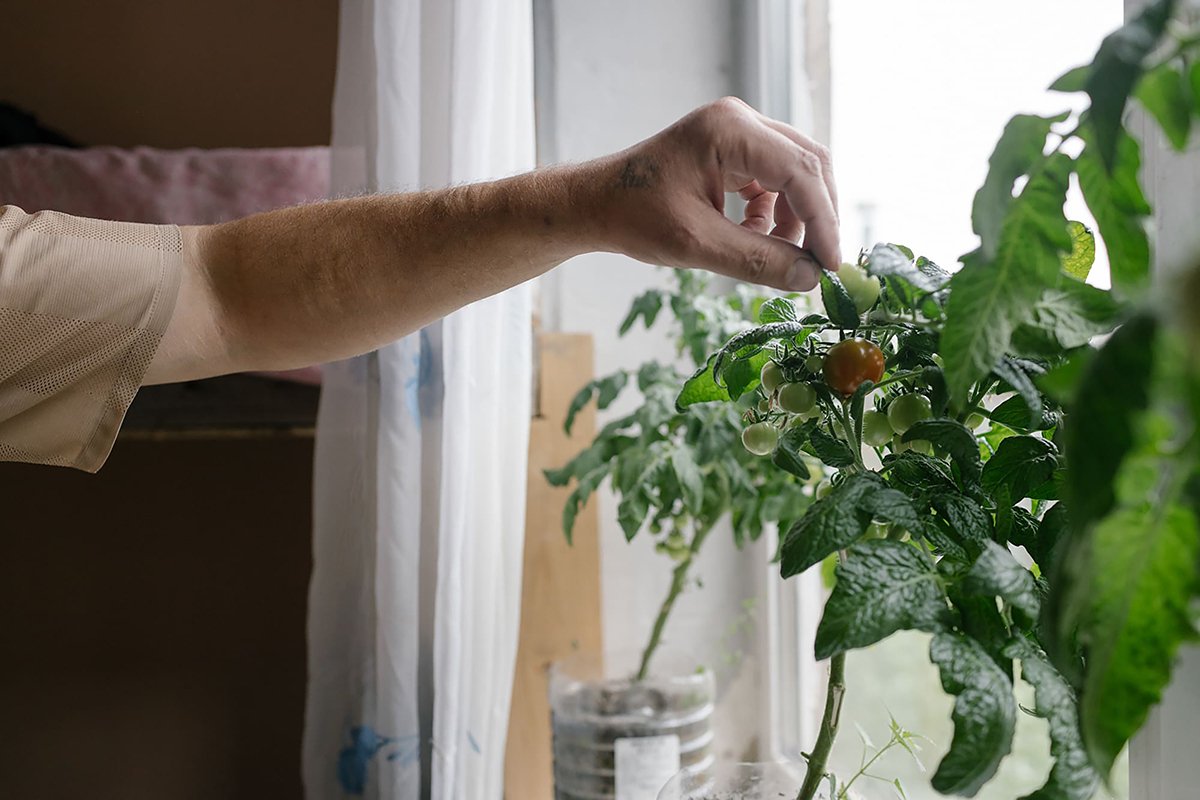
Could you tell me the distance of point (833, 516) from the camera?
416mm

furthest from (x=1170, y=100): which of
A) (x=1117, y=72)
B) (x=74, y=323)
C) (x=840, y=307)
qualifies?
(x=74, y=323)

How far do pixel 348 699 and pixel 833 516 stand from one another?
811 millimetres

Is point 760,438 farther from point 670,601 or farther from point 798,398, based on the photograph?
point 670,601

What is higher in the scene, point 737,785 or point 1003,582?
point 1003,582

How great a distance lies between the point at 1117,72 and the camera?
11.0 inches

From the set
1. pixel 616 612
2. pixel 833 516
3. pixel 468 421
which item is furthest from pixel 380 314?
pixel 616 612

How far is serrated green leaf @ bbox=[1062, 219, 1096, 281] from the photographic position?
1.57ft

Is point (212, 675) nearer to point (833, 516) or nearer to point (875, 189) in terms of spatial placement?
point (875, 189)

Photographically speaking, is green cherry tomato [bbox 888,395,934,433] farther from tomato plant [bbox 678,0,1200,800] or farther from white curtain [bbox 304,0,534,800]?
white curtain [bbox 304,0,534,800]

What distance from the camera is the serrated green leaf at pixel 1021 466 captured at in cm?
45

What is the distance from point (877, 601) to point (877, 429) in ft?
0.51

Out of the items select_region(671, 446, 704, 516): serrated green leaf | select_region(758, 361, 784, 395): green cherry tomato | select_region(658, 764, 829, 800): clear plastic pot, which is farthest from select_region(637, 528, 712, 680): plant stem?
select_region(758, 361, 784, 395): green cherry tomato

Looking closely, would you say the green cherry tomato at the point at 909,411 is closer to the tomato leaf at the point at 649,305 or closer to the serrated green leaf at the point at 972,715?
the serrated green leaf at the point at 972,715

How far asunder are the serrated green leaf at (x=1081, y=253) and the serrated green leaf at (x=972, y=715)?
216 mm
